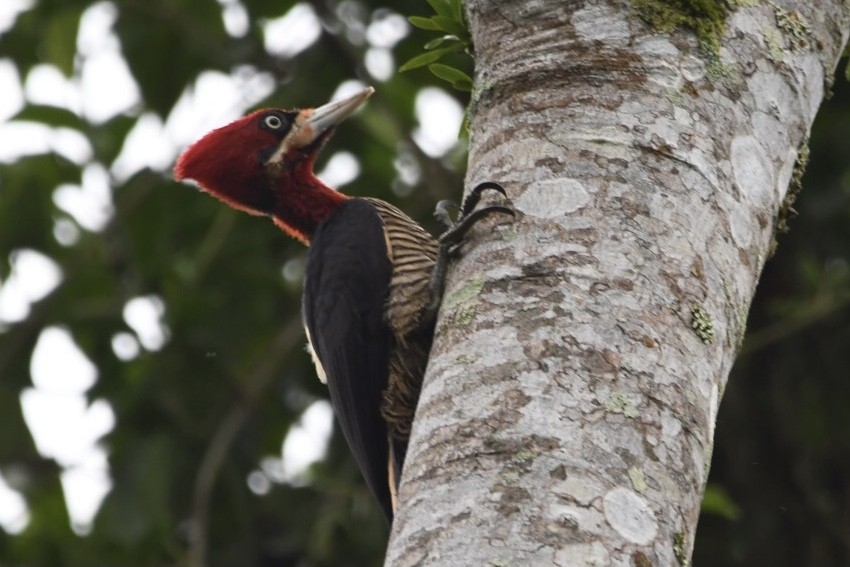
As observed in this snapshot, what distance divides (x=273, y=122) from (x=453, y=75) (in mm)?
1462

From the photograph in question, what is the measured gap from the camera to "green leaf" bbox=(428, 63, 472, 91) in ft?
10.1

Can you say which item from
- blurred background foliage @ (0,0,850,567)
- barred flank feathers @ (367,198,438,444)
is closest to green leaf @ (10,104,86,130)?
blurred background foliage @ (0,0,850,567)

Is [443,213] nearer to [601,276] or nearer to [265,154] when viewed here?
[265,154]

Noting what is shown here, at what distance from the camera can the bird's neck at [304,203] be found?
427 centimetres

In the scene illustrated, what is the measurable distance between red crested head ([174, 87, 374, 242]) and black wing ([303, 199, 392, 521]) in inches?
18.9

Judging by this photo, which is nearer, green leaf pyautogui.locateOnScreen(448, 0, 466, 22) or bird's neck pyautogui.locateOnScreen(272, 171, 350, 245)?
green leaf pyautogui.locateOnScreen(448, 0, 466, 22)

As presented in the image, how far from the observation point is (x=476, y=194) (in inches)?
100

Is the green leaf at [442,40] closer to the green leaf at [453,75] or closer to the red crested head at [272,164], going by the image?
the green leaf at [453,75]

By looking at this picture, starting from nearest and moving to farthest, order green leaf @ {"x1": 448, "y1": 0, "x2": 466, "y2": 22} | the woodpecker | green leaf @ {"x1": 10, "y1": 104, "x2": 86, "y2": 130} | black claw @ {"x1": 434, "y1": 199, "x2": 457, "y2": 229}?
green leaf @ {"x1": 448, "y1": 0, "x2": 466, "y2": 22}, black claw @ {"x1": 434, "y1": 199, "x2": 457, "y2": 229}, the woodpecker, green leaf @ {"x1": 10, "y1": 104, "x2": 86, "y2": 130}

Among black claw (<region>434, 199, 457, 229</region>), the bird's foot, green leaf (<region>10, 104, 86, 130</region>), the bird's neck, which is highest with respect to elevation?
the bird's foot

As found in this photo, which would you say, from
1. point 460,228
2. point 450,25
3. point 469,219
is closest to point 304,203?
point 450,25

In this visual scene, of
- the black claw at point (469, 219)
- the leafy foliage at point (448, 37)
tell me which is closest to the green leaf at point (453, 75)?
the leafy foliage at point (448, 37)

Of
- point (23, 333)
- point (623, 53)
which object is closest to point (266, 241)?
point (23, 333)

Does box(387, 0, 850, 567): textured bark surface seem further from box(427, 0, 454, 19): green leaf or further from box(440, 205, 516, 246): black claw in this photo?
box(427, 0, 454, 19): green leaf
